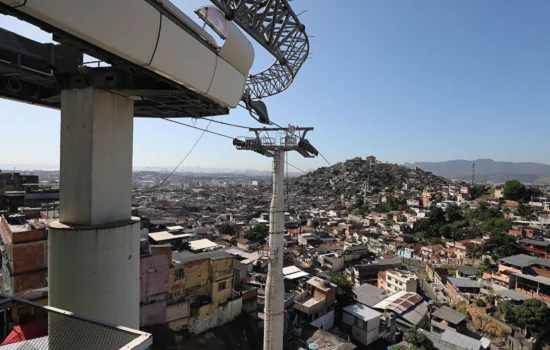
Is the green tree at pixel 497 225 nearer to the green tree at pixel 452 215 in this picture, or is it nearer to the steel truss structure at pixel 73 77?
the green tree at pixel 452 215

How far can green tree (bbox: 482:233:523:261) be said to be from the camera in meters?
20.9

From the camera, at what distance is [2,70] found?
1.72 m

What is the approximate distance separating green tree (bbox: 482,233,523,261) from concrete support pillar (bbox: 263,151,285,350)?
21181 millimetres

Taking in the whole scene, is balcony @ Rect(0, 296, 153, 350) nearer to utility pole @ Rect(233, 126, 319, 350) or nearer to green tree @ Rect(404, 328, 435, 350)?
utility pole @ Rect(233, 126, 319, 350)

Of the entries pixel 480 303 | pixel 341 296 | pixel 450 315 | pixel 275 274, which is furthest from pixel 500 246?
pixel 275 274

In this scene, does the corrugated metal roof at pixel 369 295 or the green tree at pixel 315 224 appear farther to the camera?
the green tree at pixel 315 224

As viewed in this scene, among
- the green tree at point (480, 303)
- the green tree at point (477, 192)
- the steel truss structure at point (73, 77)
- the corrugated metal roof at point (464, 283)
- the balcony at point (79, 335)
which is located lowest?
the green tree at point (480, 303)

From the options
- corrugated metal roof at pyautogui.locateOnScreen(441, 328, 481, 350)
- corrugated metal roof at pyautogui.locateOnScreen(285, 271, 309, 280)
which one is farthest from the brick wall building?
corrugated metal roof at pyautogui.locateOnScreen(441, 328, 481, 350)

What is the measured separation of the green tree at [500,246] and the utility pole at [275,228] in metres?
21.2

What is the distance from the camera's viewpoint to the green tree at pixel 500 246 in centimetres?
2091

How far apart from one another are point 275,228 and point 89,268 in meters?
5.26

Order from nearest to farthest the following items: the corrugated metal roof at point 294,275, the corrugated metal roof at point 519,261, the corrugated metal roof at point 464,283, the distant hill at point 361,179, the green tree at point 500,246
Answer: the corrugated metal roof at point 294,275 → the corrugated metal roof at point 519,261 → the corrugated metal roof at point 464,283 → the green tree at point 500,246 → the distant hill at point 361,179

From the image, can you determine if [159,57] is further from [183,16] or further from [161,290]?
[161,290]

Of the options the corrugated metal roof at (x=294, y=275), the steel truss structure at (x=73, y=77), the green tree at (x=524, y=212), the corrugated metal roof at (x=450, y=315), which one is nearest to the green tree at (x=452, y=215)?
the green tree at (x=524, y=212)
